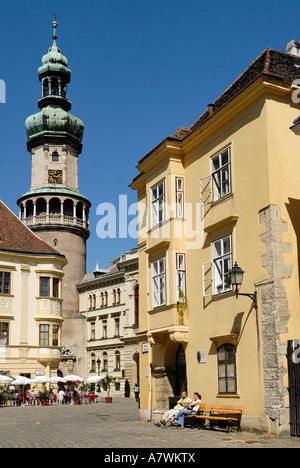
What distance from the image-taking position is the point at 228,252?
17.7 metres

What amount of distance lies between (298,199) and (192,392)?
22.4ft

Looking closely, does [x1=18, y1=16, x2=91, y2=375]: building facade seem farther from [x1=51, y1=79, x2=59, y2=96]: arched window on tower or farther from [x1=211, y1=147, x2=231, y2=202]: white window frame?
[x1=211, y1=147, x2=231, y2=202]: white window frame

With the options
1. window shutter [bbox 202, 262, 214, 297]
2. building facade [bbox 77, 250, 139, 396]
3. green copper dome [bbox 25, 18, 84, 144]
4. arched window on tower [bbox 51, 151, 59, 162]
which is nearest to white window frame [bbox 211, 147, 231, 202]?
window shutter [bbox 202, 262, 214, 297]

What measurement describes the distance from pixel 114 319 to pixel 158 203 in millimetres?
43843

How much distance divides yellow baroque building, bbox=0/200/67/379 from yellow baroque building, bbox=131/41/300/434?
25.1 metres

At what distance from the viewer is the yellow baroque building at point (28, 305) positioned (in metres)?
45.2

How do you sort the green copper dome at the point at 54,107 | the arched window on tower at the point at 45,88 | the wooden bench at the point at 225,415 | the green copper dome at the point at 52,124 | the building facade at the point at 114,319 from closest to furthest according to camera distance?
the wooden bench at the point at 225,415 → the building facade at the point at 114,319 → the green copper dome at the point at 52,124 → the green copper dome at the point at 54,107 → the arched window on tower at the point at 45,88

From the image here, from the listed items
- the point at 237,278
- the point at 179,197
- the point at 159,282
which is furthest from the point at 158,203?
the point at 237,278

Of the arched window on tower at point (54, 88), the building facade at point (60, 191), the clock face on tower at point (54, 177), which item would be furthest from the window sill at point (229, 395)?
the arched window on tower at point (54, 88)

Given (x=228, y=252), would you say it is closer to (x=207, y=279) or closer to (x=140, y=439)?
(x=207, y=279)

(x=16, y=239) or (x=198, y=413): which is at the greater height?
(x=16, y=239)

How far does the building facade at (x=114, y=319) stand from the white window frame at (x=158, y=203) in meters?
36.5

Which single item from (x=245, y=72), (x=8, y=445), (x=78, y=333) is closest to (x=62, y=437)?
(x=8, y=445)

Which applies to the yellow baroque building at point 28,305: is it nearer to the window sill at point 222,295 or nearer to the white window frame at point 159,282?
the white window frame at point 159,282
